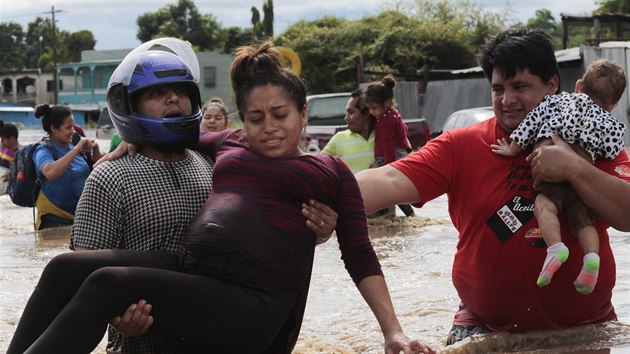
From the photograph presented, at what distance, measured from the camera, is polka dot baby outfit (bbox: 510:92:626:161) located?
4453mm

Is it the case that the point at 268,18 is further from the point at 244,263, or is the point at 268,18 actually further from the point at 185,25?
the point at 244,263

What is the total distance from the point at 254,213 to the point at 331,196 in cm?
33

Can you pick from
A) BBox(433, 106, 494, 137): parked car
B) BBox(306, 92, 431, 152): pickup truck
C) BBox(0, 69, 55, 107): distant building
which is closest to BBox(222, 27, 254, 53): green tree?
BBox(0, 69, 55, 107): distant building

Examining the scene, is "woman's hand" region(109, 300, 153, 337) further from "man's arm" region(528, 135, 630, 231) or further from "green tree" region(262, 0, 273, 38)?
"green tree" region(262, 0, 273, 38)

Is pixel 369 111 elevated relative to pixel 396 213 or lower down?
elevated

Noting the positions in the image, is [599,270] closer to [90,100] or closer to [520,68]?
[520,68]

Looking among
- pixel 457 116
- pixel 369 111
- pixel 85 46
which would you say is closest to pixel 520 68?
pixel 369 111

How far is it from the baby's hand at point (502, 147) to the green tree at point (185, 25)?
88623mm

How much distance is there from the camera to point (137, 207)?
3.66 meters

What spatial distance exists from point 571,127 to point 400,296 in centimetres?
381

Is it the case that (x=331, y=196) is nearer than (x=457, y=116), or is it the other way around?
(x=331, y=196)

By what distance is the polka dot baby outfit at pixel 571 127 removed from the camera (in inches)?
175

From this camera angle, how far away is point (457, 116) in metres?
18.5

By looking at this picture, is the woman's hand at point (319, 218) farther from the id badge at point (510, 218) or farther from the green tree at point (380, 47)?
the green tree at point (380, 47)
